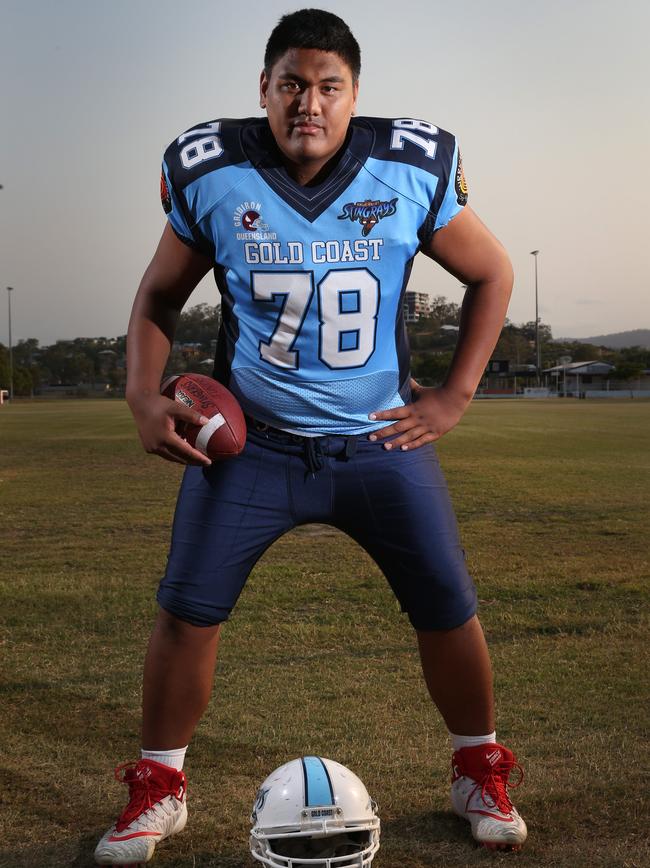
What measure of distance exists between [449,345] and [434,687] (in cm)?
13641

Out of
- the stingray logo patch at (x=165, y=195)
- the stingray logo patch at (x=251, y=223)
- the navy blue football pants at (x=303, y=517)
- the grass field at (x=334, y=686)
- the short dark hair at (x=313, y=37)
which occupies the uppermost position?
the short dark hair at (x=313, y=37)

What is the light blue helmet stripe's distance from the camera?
99.0 inches

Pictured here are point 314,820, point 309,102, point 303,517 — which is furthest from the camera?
point 303,517

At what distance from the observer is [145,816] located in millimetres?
3102

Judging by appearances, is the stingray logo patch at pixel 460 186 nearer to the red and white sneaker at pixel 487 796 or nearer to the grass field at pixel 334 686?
the red and white sneaker at pixel 487 796

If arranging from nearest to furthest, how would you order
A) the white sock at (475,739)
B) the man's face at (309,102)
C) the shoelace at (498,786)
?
the man's face at (309,102) → the shoelace at (498,786) → the white sock at (475,739)

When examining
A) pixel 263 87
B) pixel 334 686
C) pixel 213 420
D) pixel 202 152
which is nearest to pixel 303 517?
pixel 213 420

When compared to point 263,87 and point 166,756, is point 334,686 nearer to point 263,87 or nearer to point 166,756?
point 166,756

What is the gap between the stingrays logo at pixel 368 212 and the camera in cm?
303

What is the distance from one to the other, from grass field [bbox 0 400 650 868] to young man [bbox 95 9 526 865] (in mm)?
268

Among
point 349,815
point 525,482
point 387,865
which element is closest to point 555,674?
point 387,865

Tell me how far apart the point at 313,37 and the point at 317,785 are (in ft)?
7.00

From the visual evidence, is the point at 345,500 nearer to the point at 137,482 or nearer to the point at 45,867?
the point at 45,867

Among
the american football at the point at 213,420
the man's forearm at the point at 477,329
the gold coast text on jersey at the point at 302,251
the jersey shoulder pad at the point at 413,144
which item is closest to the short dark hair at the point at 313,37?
the jersey shoulder pad at the point at 413,144
